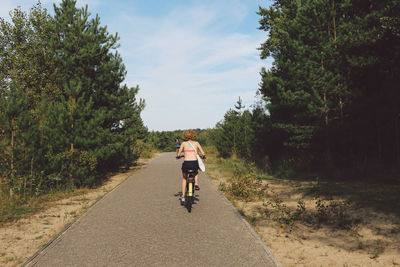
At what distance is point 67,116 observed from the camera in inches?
409

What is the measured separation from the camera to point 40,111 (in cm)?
1044

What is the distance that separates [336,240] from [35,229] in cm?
613

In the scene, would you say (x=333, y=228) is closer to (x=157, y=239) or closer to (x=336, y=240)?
(x=336, y=240)

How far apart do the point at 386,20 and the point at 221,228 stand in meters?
10.4

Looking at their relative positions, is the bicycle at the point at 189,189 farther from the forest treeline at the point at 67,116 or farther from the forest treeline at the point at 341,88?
the forest treeline at the point at 341,88

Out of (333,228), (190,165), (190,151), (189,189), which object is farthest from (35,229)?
(333,228)

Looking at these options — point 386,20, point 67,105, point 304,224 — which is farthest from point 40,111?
point 386,20

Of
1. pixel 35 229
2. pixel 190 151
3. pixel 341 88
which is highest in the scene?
pixel 341 88

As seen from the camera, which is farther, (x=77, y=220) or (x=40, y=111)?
(x=40, y=111)

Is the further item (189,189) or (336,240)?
(189,189)

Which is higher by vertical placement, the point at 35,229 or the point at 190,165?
the point at 190,165

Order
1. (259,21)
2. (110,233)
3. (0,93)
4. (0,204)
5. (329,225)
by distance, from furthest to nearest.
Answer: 1. (259,21)
2. (0,93)
3. (0,204)
4. (329,225)
5. (110,233)

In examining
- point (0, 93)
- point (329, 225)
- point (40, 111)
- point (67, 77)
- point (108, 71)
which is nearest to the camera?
point (329, 225)

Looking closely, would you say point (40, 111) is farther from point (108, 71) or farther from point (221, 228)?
point (221, 228)
